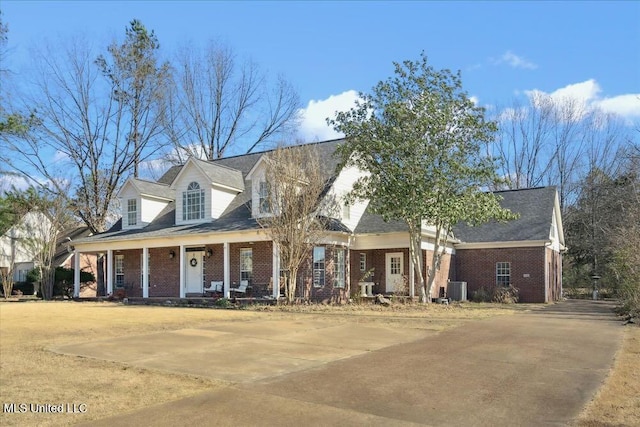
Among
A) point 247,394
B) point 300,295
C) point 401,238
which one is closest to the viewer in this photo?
point 247,394

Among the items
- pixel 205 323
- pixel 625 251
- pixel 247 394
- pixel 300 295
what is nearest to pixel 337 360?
pixel 247 394

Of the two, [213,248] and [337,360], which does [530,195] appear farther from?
[337,360]

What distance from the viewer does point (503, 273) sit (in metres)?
27.1

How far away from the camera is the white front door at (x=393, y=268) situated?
25.6 meters

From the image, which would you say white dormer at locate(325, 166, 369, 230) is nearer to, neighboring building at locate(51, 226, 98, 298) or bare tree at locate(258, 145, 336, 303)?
bare tree at locate(258, 145, 336, 303)

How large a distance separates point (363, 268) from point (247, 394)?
64.2 feet

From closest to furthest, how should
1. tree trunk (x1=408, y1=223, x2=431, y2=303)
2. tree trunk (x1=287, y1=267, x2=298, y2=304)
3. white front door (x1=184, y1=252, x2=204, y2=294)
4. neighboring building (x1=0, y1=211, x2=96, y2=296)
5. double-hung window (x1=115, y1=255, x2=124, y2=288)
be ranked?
tree trunk (x1=287, y1=267, x2=298, y2=304), tree trunk (x1=408, y1=223, x2=431, y2=303), white front door (x1=184, y1=252, x2=204, y2=294), double-hung window (x1=115, y1=255, x2=124, y2=288), neighboring building (x1=0, y1=211, x2=96, y2=296)

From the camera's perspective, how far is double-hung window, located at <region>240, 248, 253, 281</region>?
934 inches

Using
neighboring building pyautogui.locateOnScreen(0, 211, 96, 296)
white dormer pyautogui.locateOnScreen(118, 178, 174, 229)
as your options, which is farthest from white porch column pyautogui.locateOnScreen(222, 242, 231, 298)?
neighboring building pyautogui.locateOnScreen(0, 211, 96, 296)

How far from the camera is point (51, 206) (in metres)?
33.8

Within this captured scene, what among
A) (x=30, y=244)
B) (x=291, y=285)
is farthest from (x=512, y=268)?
(x=30, y=244)

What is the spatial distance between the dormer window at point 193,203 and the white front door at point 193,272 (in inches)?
73.2

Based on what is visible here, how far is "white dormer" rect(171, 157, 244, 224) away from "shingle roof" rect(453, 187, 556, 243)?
12203 mm

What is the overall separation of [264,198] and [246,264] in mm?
3620
